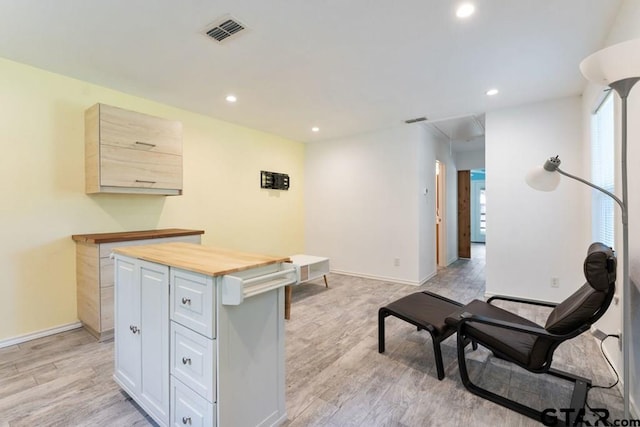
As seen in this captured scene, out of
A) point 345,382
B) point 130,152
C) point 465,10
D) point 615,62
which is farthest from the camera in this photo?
point 130,152

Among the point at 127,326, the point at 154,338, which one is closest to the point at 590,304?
the point at 154,338

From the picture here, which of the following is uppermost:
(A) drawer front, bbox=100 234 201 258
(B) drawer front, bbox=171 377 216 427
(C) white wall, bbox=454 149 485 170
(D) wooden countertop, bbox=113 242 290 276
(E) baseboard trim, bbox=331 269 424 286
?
(C) white wall, bbox=454 149 485 170

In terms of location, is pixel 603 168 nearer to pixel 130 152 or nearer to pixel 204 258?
pixel 204 258

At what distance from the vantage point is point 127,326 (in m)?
1.84

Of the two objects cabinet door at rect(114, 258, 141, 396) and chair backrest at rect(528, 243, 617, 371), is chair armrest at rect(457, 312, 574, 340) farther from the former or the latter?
cabinet door at rect(114, 258, 141, 396)

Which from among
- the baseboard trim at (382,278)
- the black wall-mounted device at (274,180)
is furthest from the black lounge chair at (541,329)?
the black wall-mounted device at (274,180)

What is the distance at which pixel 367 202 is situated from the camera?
5098mm

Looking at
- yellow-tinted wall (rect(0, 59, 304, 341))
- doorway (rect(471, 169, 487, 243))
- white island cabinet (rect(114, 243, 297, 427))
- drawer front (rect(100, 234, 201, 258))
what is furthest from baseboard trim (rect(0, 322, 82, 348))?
doorway (rect(471, 169, 487, 243))

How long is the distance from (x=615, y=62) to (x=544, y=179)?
2.39 ft

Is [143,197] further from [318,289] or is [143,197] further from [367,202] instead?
[367,202]

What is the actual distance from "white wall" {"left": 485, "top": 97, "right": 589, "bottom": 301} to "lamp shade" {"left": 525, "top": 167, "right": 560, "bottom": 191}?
194 centimetres

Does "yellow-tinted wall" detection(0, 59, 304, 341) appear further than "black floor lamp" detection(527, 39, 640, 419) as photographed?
Yes

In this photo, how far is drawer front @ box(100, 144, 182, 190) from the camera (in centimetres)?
285

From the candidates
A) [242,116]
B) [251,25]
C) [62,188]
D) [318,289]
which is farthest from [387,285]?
[62,188]
